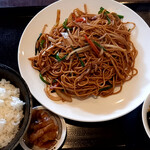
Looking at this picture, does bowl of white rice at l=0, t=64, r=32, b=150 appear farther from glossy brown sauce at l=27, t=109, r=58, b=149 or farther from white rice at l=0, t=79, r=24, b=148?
glossy brown sauce at l=27, t=109, r=58, b=149

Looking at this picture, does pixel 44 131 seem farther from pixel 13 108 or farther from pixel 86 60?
pixel 86 60

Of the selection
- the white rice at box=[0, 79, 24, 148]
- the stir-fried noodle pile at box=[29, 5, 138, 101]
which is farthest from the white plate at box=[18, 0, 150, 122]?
the white rice at box=[0, 79, 24, 148]

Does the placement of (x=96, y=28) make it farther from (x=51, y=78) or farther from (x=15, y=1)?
(x=15, y=1)

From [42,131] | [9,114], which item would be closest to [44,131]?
[42,131]

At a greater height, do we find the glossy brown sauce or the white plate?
the white plate

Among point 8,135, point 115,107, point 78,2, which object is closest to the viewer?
point 8,135

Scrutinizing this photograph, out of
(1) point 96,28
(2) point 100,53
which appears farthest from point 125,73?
(1) point 96,28

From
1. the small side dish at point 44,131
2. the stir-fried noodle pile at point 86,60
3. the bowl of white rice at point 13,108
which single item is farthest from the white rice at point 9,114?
the stir-fried noodle pile at point 86,60
